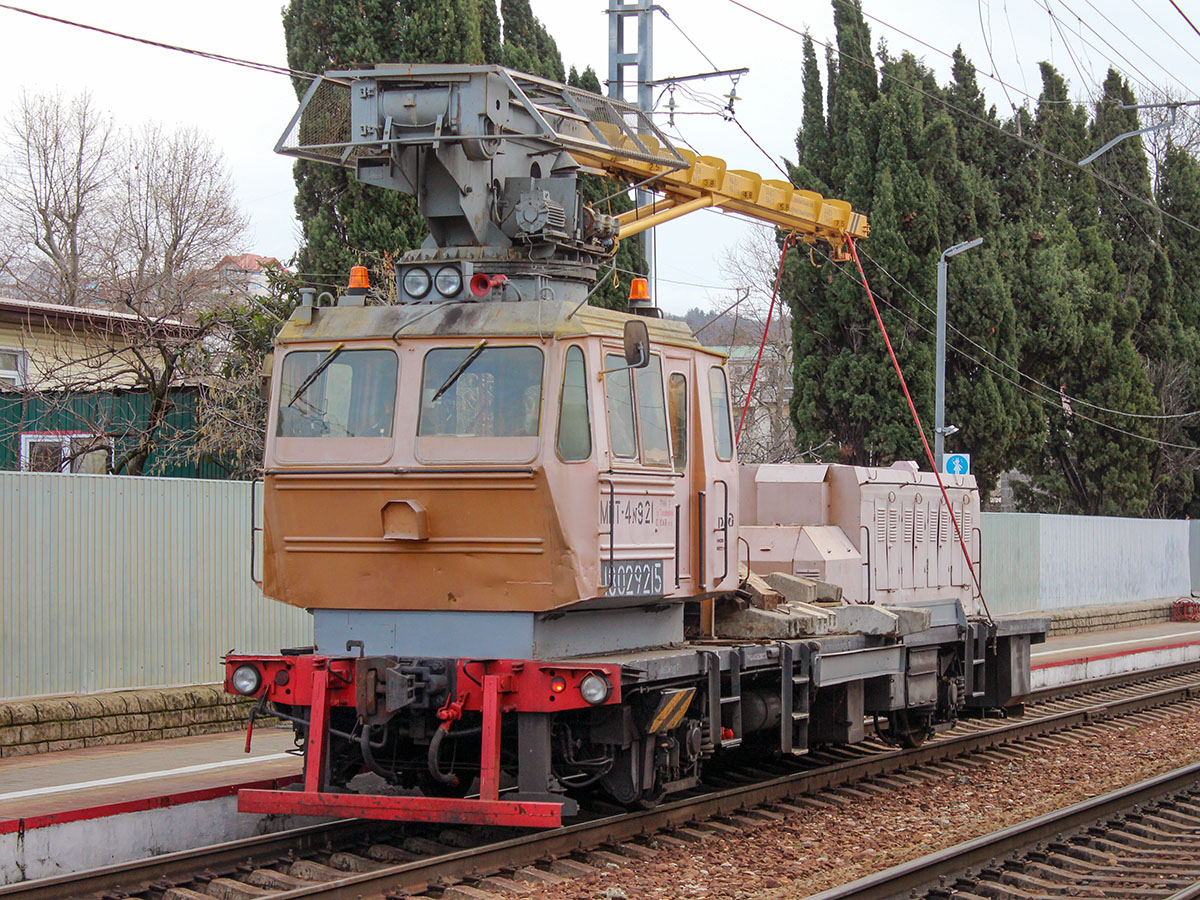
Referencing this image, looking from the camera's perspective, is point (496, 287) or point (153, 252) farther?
point (153, 252)

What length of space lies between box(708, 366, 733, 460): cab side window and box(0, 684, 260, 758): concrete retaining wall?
6053 mm

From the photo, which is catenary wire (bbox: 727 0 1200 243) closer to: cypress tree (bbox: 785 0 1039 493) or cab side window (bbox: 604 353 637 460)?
cypress tree (bbox: 785 0 1039 493)

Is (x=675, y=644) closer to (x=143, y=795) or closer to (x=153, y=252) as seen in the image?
(x=143, y=795)

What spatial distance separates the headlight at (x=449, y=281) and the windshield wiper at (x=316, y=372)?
746 mm

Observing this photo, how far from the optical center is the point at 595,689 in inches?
324

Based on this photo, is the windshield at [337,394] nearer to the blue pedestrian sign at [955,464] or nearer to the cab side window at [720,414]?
the cab side window at [720,414]

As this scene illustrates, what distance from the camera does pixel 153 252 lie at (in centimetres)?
3819

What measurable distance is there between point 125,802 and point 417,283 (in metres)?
3.81

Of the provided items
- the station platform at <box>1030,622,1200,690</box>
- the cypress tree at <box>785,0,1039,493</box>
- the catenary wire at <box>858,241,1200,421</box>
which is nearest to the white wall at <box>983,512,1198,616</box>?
the station platform at <box>1030,622,1200,690</box>

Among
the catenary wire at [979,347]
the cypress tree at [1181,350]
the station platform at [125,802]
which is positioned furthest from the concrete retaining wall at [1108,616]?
the station platform at [125,802]

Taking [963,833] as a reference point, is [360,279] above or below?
above

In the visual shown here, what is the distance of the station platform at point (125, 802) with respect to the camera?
27.1 feet

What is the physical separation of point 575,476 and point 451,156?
7.76ft

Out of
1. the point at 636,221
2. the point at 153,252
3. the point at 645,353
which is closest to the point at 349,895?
the point at 645,353
